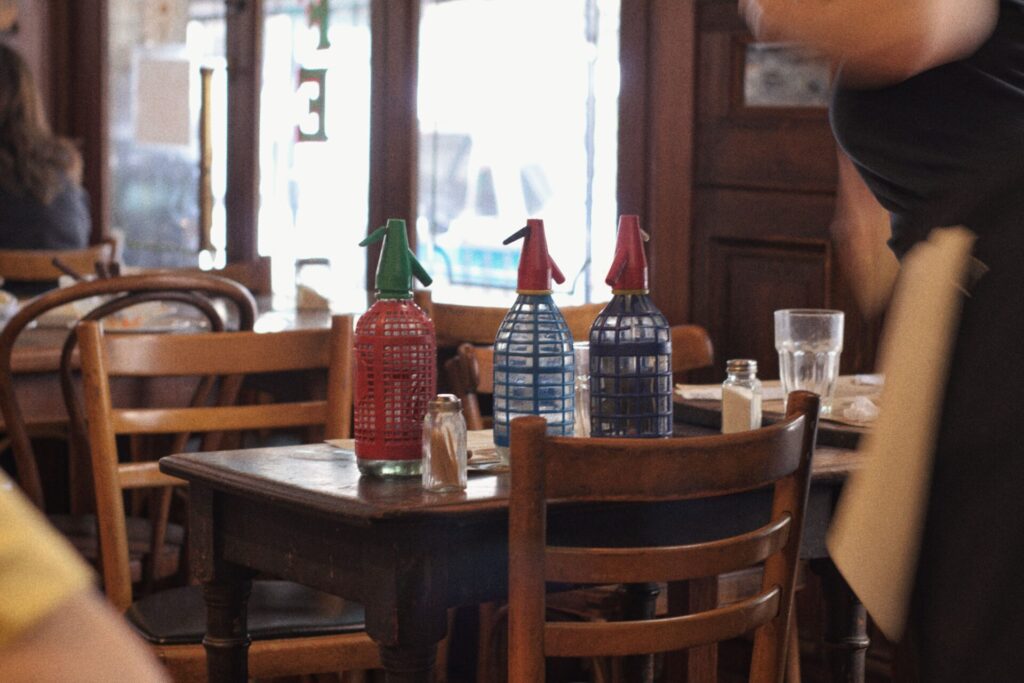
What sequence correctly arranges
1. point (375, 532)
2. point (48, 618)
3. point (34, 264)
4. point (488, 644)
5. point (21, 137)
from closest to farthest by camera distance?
point (48, 618) → point (375, 532) → point (488, 644) → point (34, 264) → point (21, 137)

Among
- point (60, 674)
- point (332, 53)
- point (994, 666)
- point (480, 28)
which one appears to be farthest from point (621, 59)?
point (60, 674)

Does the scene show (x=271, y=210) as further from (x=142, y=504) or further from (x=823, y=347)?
(x=823, y=347)

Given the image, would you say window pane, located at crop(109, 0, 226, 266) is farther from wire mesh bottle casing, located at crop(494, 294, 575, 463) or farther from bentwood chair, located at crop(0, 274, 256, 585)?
wire mesh bottle casing, located at crop(494, 294, 575, 463)

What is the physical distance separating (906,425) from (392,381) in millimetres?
638

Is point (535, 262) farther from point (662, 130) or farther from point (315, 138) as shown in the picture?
point (315, 138)

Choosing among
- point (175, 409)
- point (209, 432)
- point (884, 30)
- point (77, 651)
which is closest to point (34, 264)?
point (209, 432)

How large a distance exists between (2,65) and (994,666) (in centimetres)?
430

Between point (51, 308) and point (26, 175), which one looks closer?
point (51, 308)

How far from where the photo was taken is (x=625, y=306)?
177 centimetres

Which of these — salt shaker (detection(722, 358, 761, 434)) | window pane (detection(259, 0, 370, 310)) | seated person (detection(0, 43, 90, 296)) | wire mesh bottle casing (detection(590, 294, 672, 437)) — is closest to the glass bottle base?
wire mesh bottle casing (detection(590, 294, 672, 437))

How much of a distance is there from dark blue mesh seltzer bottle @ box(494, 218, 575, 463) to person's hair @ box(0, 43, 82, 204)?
3.41 m

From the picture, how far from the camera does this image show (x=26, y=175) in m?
4.82

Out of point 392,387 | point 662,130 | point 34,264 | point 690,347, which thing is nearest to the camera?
point 392,387

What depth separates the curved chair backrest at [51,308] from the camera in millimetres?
2617
